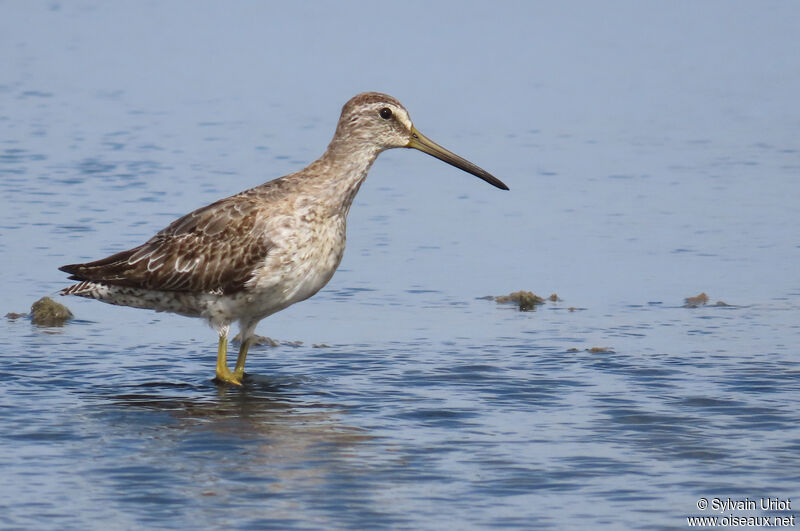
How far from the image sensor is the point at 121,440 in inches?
369

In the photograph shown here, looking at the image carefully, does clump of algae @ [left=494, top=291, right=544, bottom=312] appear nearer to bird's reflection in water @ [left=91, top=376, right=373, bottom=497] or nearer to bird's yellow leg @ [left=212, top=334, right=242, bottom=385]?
bird's reflection in water @ [left=91, top=376, right=373, bottom=497]

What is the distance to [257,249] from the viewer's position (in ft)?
35.7

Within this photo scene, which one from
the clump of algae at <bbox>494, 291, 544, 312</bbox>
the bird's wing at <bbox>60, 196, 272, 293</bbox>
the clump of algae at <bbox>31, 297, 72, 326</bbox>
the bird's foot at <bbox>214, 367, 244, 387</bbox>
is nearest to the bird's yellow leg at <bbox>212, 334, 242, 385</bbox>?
the bird's foot at <bbox>214, 367, 244, 387</bbox>

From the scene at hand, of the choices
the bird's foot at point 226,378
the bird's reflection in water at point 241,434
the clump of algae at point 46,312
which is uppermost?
the clump of algae at point 46,312

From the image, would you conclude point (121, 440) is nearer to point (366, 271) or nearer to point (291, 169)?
point (366, 271)

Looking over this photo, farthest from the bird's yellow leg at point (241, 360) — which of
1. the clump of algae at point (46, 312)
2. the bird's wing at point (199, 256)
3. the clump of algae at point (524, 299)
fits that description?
the clump of algae at point (524, 299)

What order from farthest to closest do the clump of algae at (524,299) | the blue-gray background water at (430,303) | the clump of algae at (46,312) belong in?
the clump of algae at (524,299) < the clump of algae at (46,312) < the blue-gray background water at (430,303)

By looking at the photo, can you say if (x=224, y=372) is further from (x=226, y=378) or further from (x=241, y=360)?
(x=241, y=360)

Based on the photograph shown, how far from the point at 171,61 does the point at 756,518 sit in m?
16.0

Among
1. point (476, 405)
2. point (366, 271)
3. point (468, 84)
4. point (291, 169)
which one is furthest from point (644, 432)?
point (468, 84)

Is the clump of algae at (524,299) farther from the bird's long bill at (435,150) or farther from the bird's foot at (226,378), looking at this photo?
the bird's foot at (226,378)

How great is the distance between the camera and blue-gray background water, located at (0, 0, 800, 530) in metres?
8.54

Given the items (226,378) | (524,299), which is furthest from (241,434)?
(524,299)

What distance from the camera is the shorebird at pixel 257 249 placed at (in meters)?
10.9
